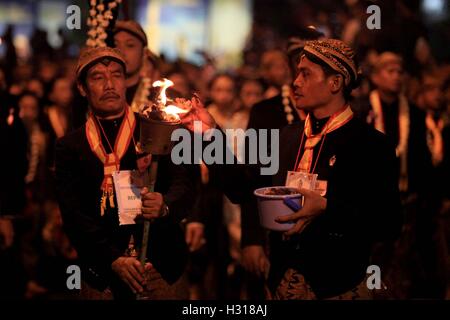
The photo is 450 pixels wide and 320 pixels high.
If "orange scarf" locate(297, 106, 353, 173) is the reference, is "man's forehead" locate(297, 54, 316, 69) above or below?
above

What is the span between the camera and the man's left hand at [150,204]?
4.66m

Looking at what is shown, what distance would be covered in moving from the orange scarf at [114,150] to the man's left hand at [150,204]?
1.27ft

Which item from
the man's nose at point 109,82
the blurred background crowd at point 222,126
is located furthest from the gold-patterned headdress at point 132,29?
the man's nose at point 109,82

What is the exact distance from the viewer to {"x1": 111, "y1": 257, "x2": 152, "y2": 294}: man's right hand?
4.76 m

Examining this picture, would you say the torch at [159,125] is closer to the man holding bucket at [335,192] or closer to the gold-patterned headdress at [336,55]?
the man holding bucket at [335,192]

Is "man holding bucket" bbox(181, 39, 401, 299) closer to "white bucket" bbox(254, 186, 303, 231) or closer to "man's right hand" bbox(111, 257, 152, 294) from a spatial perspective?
"white bucket" bbox(254, 186, 303, 231)

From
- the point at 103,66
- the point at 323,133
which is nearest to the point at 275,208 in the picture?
the point at 323,133

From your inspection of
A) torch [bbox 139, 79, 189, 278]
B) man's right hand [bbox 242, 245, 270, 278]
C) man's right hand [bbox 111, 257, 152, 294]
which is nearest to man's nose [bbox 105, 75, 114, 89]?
torch [bbox 139, 79, 189, 278]

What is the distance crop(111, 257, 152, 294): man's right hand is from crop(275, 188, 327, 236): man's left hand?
33.1 inches

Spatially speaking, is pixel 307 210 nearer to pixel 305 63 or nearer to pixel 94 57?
pixel 305 63

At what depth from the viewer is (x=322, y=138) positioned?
16.0 ft

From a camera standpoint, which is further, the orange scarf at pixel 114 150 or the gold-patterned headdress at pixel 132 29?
the gold-patterned headdress at pixel 132 29

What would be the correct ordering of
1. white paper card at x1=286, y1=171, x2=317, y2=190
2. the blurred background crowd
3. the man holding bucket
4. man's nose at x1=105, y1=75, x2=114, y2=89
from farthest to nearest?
the blurred background crowd < man's nose at x1=105, y1=75, x2=114, y2=89 < white paper card at x1=286, y1=171, x2=317, y2=190 < the man holding bucket

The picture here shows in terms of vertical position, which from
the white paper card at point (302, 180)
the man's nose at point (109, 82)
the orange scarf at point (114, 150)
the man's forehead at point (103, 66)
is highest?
the man's forehead at point (103, 66)
